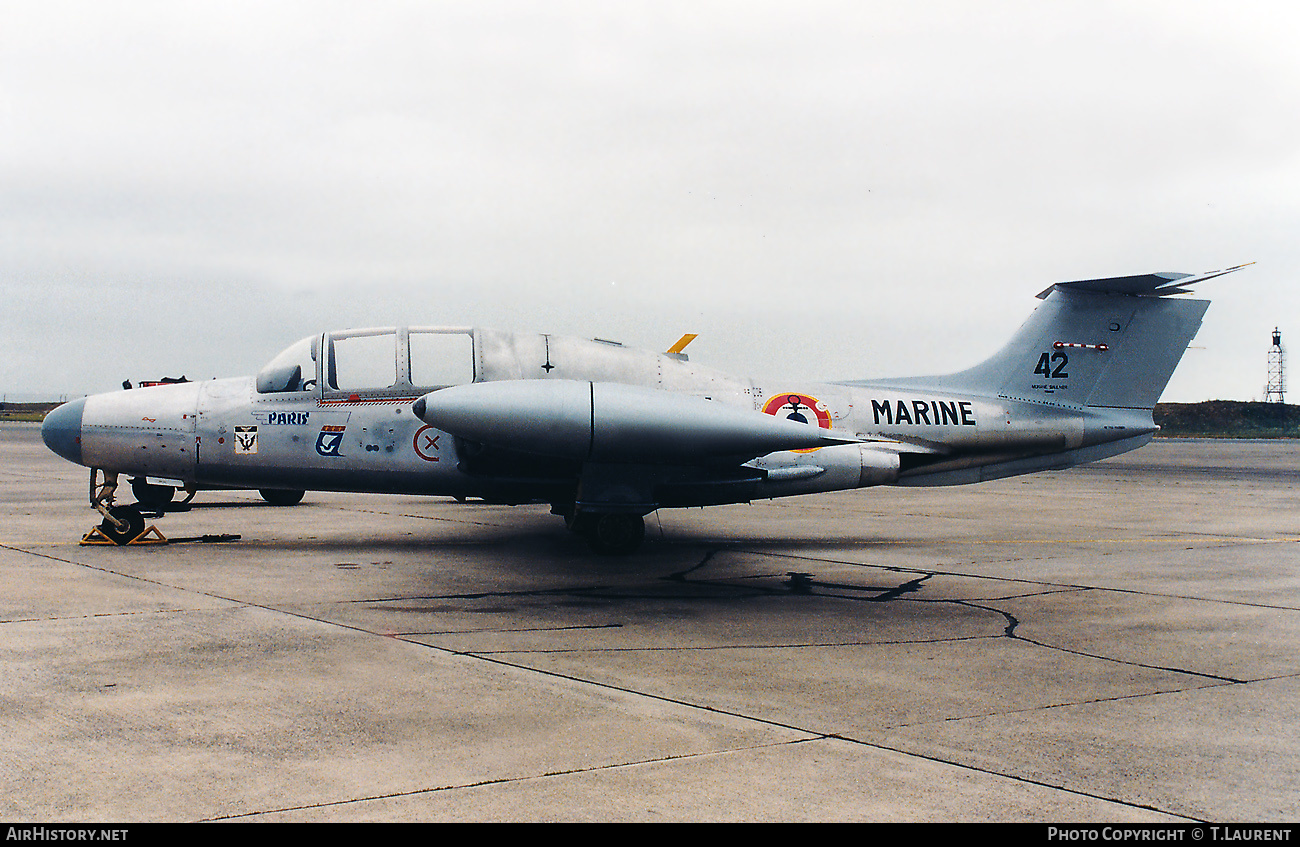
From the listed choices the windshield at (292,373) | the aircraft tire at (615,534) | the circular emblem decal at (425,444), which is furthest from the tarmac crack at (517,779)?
the windshield at (292,373)

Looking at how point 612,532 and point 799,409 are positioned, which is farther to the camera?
point 799,409

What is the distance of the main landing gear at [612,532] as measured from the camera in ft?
39.0

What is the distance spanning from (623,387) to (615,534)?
2489 millimetres

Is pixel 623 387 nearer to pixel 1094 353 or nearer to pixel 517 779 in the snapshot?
pixel 517 779

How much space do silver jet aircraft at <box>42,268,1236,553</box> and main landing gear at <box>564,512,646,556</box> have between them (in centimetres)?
2

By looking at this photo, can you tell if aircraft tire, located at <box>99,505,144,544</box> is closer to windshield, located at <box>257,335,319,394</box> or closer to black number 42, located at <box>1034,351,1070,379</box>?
windshield, located at <box>257,335,319,394</box>

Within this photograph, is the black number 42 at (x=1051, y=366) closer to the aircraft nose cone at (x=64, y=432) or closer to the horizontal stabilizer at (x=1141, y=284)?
the horizontal stabilizer at (x=1141, y=284)

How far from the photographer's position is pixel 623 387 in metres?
10.1

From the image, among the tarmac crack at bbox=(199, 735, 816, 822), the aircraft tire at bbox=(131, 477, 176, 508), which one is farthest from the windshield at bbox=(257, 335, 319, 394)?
the tarmac crack at bbox=(199, 735, 816, 822)

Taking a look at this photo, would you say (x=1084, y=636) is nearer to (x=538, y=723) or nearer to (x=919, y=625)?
→ (x=919, y=625)

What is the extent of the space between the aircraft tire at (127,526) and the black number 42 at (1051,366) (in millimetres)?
11988

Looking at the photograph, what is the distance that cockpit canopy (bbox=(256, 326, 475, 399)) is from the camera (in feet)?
40.0

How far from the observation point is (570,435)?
9625 mm

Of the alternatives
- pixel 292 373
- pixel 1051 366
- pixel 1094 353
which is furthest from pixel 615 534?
pixel 1094 353
